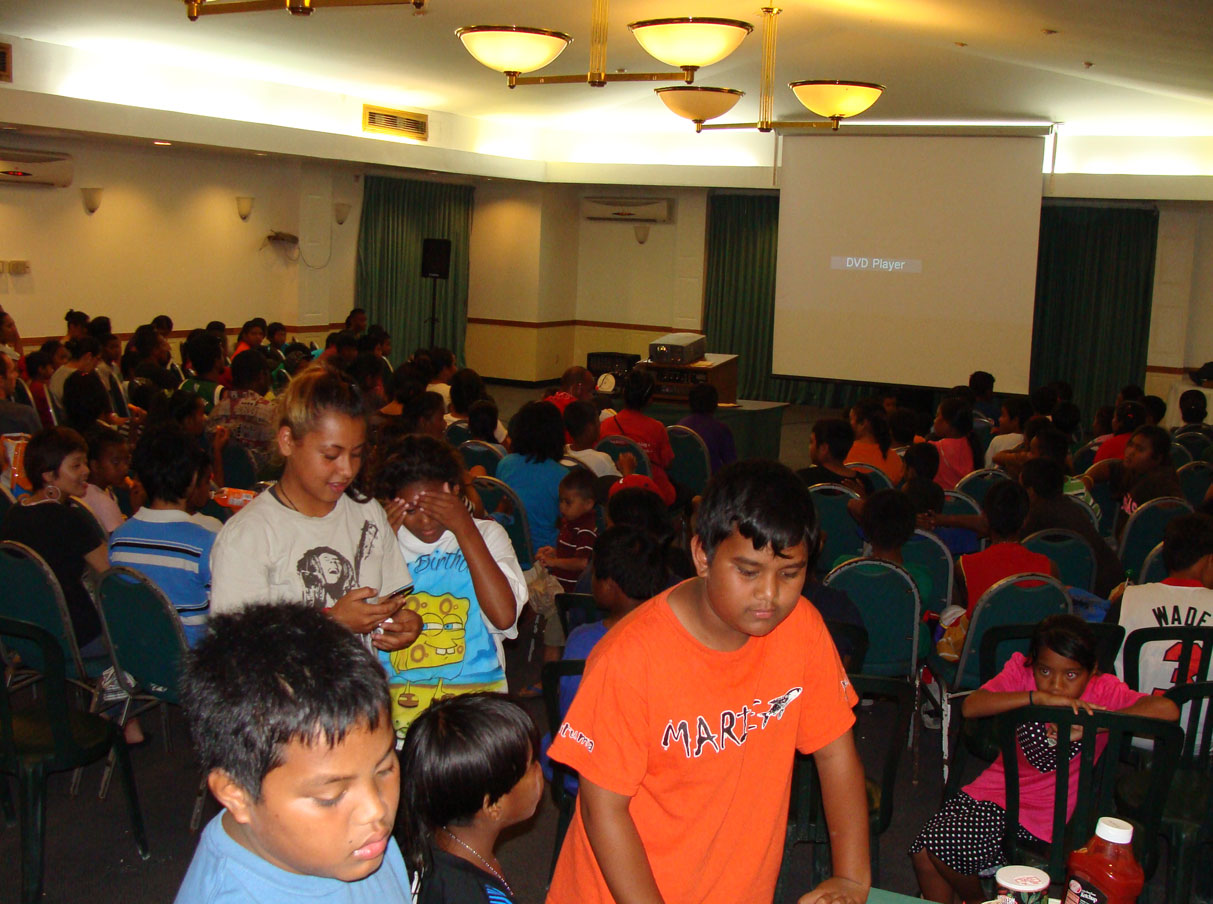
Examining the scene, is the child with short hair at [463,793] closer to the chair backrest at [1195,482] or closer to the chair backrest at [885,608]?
the chair backrest at [885,608]

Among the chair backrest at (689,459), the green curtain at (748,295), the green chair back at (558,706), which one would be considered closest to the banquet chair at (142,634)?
the green chair back at (558,706)

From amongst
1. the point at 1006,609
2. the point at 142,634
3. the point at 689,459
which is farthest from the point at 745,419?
the point at 142,634

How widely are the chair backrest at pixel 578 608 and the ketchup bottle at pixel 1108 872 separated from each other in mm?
2083

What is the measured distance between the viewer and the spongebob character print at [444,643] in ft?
8.43

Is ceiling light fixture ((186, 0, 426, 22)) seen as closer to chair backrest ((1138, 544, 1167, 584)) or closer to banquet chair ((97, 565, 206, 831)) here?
banquet chair ((97, 565, 206, 831))

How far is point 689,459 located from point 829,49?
4.83 metres

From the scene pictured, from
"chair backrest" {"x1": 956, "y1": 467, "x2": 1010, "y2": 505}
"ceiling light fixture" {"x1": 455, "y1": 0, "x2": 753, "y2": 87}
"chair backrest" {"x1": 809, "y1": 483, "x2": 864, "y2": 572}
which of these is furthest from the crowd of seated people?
"ceiling light fixture" {"x1": 455, "y1": 0, "x2": 753, "y2": 87}

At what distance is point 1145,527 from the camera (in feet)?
16.9

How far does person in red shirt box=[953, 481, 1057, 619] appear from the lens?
4.09m

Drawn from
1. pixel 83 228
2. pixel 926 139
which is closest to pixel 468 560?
pixel 83 228

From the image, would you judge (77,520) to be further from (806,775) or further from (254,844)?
(254,844)

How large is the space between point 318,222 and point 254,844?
38.8 feet

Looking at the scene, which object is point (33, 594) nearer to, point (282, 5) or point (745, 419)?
point (282, 5)

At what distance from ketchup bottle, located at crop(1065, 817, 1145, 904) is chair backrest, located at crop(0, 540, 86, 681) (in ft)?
9.51
